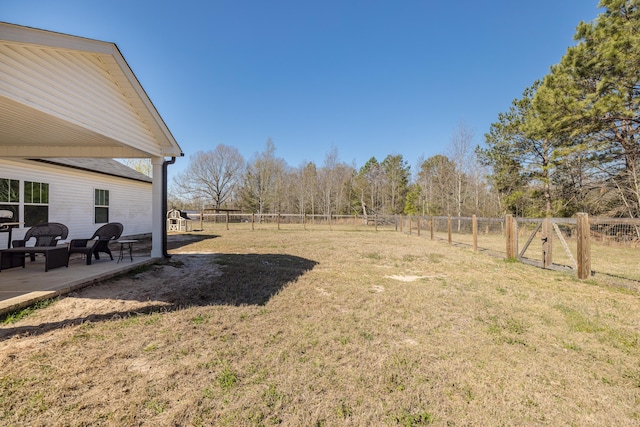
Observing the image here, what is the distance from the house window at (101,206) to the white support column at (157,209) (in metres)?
6.18

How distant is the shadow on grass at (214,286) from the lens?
322cm

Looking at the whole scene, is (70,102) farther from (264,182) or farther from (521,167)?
(264,182)

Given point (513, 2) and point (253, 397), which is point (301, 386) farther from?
point (513, 2)

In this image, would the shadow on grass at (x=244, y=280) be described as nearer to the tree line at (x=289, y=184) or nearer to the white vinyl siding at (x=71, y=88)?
the white vinyl siding at (x=71, y=88)

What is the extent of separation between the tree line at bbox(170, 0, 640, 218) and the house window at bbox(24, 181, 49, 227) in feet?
61.8

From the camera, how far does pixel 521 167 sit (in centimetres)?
1750

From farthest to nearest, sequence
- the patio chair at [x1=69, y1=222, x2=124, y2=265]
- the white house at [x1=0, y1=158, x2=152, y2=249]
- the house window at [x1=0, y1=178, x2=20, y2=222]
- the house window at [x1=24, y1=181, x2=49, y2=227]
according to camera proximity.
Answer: the house window at [x1=24, y1=181, x2=49, y2=227], the white house at [x1=0, y1=158, x2=152, y2=249], the house window at [x1=0, y1=178, x2=20, y2=222], the patio chair at [x1=69, y1=222, x2=124, y2=265]

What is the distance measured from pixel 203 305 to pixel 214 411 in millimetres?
2186

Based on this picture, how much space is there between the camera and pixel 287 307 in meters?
3.69

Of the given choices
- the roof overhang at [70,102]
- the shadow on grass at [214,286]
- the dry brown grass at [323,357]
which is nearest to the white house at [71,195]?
the roof overhang at [70,102]

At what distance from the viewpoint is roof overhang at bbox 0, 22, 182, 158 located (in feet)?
10.3

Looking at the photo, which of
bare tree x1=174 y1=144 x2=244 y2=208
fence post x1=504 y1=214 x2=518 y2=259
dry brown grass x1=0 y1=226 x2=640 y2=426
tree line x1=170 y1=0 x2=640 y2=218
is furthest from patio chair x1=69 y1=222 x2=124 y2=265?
bare tree x1=174 y1=144 x2=244 y2=208

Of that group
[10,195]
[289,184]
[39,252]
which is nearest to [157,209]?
[39,252]

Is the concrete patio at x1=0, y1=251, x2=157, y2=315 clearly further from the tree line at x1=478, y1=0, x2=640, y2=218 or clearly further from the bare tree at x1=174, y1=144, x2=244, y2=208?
the bare tree at x1=174, y1=144, x2=244, y2=208
